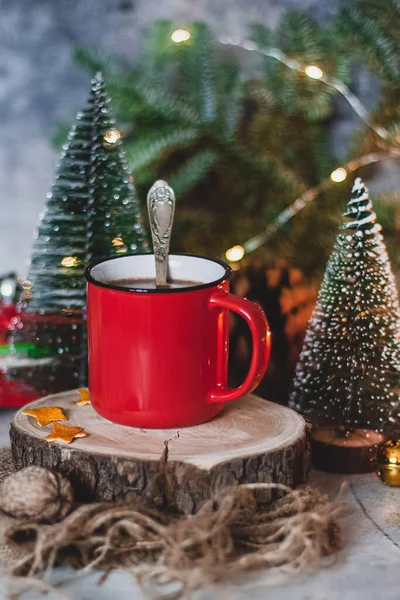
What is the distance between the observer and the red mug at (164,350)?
75 cm

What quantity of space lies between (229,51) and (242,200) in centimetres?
24

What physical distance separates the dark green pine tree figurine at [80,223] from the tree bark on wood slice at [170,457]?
0.68 feet

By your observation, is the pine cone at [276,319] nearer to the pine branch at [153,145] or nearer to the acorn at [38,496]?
the pine branch at [153,145]

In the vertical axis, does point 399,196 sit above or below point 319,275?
above

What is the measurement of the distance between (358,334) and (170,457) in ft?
0.96

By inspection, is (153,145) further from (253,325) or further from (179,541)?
(179,541)

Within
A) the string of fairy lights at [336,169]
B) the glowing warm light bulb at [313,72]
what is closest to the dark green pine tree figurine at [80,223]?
the string of fairy lights at [336,169]

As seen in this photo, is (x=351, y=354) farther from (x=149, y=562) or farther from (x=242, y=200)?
(x=242, y=200)

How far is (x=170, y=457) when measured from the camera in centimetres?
72

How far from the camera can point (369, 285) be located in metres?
0.90

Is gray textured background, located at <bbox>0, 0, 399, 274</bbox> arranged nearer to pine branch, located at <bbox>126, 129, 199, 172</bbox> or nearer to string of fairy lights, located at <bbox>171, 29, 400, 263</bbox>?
string of fairy lights, located at <bbox>171, 29, 400, 263</bbox>

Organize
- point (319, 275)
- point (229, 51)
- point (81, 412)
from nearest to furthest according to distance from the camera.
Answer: point (81, 412) → point (319, 275) → point (229, 51)

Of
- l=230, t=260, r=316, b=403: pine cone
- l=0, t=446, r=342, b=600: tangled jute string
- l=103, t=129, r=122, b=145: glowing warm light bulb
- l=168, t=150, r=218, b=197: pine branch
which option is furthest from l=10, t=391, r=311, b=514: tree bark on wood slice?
l=168, t=150, r=218, b=197: pine branch

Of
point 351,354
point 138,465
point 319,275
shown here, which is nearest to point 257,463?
point 138,465
